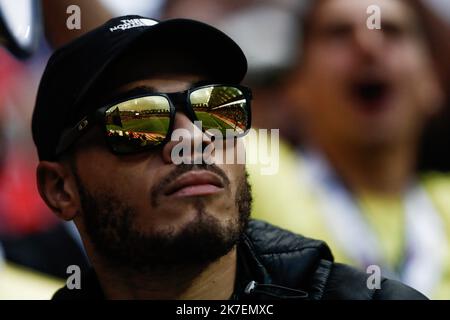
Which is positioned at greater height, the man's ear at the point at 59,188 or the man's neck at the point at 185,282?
the man's ear at the point at 59,188

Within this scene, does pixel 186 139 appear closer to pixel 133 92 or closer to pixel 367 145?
pixel 133 92

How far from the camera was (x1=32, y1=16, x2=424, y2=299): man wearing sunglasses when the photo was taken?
3.62 ft

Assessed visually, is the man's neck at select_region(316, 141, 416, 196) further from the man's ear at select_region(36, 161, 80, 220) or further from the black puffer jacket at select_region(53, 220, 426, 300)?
the man's ear at select_region(36, 161, 80, 220)

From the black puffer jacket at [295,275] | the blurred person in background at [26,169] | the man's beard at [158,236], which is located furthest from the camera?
the blurred person in background at [26,169]

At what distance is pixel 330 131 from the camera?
71.0 inches

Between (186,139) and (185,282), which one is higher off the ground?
(186,139)

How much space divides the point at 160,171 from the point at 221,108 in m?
0.18

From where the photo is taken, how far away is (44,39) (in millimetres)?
1753

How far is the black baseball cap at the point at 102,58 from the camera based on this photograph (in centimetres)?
111

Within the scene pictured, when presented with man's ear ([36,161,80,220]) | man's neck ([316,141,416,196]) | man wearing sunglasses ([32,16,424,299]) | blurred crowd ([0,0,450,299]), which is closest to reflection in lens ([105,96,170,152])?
man wearing sunglasses ([32,16,424,299])

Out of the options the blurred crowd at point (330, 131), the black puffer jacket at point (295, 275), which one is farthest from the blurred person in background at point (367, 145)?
the black puffer jacket at point (295, 275)

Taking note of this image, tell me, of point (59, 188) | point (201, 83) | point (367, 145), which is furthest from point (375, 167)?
point (59, 188)

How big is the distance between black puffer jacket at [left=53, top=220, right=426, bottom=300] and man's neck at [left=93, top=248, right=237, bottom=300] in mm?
41

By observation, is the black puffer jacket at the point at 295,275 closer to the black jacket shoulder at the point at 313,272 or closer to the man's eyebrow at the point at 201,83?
the black jacket shoulder at the point at 313,272
